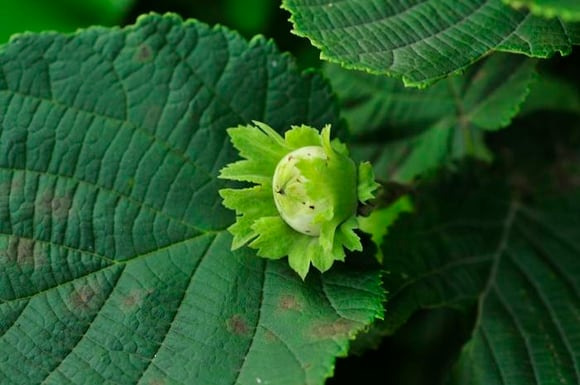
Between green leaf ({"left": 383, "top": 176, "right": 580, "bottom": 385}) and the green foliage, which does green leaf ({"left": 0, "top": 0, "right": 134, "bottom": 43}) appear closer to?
the green foliage

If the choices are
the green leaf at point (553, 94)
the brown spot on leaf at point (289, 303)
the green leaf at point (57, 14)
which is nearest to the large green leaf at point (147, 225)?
the brown spot on leaf at point (289, 303)

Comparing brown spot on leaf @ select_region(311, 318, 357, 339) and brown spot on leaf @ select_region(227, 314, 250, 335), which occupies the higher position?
brown spot on leaf @ select_region(311, 318, 357, 339)

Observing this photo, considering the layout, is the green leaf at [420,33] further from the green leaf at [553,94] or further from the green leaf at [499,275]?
the green leaf at [553,94]

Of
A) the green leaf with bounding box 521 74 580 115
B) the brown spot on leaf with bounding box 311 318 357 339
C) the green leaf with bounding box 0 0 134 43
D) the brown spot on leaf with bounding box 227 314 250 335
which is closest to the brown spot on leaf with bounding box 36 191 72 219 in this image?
the brown spot on leaf with bounding box 227 314 250 335

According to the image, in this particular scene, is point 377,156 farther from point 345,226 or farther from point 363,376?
point 345,226

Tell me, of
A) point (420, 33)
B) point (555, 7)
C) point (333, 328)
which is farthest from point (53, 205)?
point (555, 7)

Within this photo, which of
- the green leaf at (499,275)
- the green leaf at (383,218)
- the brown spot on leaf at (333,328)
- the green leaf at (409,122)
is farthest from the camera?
the green leaf at (409,122)

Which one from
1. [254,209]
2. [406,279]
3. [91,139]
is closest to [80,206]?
[91,139]
